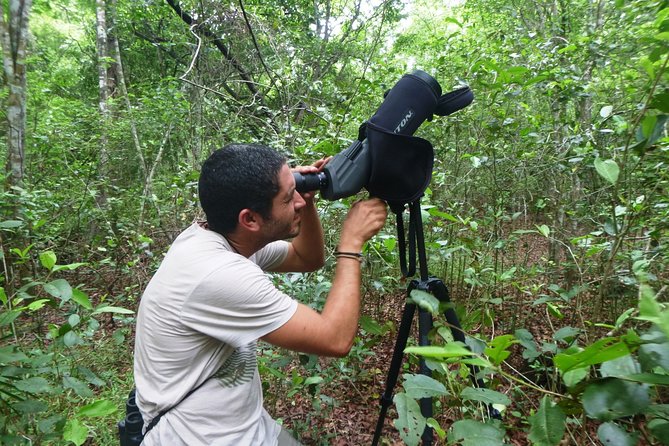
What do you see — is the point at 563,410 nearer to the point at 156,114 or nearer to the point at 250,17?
the point at 250,17

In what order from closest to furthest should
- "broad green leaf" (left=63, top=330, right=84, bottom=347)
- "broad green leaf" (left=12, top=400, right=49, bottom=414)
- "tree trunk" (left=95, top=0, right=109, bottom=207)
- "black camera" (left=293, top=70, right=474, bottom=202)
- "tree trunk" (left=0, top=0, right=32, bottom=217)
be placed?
"black camera" (left=293, top=70, right=474, bottom=202) → "broad green leaf" (left=12, top=400, right=49, bottom=414) → "broad green leaf" (left=63, top=330, right=84, bottom=347) → "tree trunk" (left=0, top=0, right=32, bottom=217) → "tree trunk" (left=95, top=0, right=109, bottom=207)

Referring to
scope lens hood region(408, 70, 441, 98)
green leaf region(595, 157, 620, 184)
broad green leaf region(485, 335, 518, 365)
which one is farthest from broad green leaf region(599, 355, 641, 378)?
scope lens hood region(408, 70, 441, 98)

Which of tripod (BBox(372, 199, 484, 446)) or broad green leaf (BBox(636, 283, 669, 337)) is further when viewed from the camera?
tripod (BBox(372, 199, 484, 446))

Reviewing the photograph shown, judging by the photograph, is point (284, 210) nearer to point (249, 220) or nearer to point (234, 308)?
point (249, 220)

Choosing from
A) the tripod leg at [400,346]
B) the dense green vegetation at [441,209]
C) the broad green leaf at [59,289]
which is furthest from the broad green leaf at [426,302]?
the broad green leaf at [59,289]

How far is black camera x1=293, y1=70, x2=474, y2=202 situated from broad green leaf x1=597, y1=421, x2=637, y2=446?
842mm

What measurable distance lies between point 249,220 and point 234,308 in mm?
320

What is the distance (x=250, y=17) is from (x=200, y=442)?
4.04m

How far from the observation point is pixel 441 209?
3.03 metres

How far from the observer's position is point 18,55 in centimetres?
315

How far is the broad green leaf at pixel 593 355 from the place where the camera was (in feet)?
1.36

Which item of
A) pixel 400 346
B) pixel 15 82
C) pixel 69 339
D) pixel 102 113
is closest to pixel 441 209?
pixel 400 346

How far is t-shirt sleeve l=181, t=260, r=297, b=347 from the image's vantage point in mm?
1111

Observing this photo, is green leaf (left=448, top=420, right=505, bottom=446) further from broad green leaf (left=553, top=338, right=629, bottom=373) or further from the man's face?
the man's face
